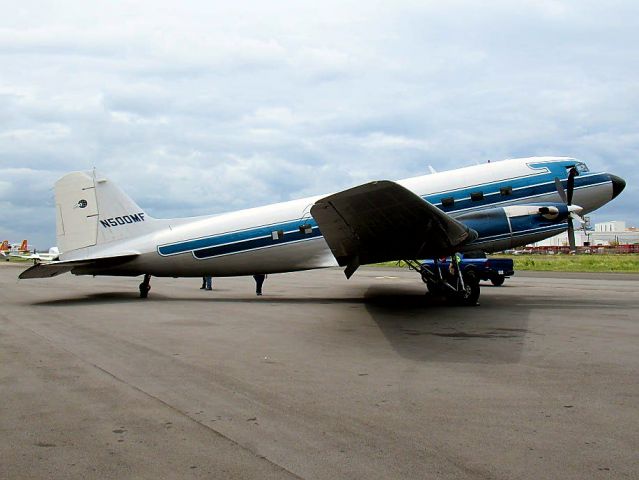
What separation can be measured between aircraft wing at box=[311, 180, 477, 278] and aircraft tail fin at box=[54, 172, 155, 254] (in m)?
7.84

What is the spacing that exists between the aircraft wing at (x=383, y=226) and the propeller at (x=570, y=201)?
12.0 feet

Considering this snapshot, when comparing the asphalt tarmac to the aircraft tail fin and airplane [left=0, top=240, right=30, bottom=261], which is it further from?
airplane [left=0, top=240, right=30, bottom=261]

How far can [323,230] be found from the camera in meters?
13.5

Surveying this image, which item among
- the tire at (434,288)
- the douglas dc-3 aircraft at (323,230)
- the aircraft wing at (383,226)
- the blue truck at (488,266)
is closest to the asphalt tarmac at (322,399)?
the aircraft wing at (383,226)

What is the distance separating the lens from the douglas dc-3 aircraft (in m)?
15.0

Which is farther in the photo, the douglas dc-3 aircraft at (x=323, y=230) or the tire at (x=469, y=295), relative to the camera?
the tire at (x=469, y=295)

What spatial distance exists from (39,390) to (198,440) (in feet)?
9.41

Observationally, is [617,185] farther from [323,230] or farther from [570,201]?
[323,230]

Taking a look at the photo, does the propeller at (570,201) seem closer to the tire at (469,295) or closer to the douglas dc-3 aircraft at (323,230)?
the douglas dc-3 aircraft at (323,230)

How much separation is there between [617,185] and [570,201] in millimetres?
1817

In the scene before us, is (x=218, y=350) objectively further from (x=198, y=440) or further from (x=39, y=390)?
(x=198, y=440)

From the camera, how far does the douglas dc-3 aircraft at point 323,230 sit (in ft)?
49.2

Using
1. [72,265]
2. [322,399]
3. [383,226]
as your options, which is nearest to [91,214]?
[72,265]

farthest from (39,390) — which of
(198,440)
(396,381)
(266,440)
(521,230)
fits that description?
(521,230)
